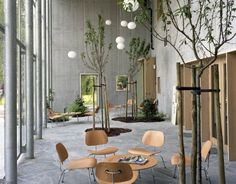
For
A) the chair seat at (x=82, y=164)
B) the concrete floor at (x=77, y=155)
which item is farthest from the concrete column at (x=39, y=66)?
the chair seat at (x=82, y=164)

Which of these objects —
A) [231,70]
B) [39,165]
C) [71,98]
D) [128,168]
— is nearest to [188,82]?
[231,70]

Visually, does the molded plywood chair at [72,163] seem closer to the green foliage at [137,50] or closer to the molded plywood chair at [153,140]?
the molded plywood chair at [153,140]

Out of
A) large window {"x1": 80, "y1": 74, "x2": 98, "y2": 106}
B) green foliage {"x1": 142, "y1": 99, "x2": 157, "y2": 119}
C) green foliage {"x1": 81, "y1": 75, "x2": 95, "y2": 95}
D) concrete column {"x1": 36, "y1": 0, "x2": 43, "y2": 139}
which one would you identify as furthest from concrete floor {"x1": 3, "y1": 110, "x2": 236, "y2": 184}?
green foliage {"x1": 81, "y1": 75, "x2": 95, "y2": 95}

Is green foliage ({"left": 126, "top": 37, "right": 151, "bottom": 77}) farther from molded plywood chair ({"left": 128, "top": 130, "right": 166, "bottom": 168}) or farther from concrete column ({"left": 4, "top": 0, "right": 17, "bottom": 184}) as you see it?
concrete column ({"left": 4, "top": 0, "right": 17, "bottom": 184})

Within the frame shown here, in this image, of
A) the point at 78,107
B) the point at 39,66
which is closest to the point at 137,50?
the point at 78,107

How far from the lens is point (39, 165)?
5957 mm

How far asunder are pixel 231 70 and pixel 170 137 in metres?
3.53

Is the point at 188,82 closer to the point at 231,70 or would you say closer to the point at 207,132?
the point at 207,132

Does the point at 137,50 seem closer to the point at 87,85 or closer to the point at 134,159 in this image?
the point at 87,85

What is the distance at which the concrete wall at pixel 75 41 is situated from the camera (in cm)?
1695

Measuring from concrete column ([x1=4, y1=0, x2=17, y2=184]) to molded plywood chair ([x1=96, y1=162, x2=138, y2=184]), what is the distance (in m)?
1.77

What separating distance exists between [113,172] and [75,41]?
47.6 ft

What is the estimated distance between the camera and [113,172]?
3438mm

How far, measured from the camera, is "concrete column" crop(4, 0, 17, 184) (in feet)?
14.8
